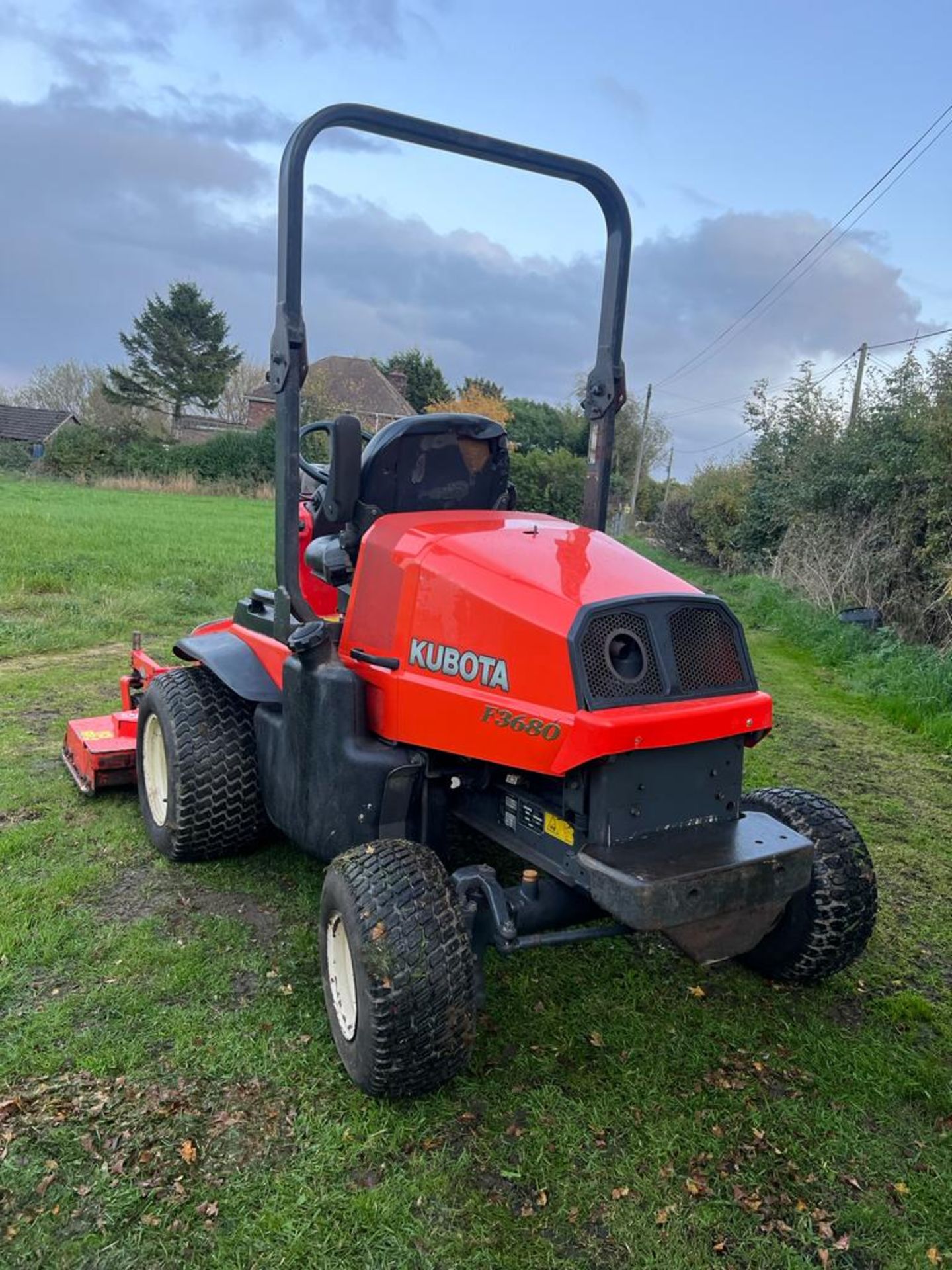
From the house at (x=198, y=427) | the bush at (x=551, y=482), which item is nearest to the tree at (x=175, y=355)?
the house at (x=198, y=427)

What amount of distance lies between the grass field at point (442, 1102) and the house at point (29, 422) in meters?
45.0

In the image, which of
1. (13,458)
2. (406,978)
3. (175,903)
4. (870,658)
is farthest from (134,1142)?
(13,458)

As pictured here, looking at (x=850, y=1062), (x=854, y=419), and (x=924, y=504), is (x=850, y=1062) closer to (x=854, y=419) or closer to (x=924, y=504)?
(x=924, y=504)

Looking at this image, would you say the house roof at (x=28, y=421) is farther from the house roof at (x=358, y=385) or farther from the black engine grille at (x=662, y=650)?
the black engine grille at (x=662, y=650)

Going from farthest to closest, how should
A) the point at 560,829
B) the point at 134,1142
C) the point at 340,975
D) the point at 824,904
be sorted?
1. the point at 824,904
2. the point at 340,975
3. the point at 560,829
4. the point at 134,1142

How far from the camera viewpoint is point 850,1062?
9.21 ft

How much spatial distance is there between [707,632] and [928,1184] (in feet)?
4.98

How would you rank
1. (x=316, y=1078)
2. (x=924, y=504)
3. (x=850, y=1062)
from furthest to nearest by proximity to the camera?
(x=924, y=504) → (x=850, y=1062) → (x=316, y=1078)

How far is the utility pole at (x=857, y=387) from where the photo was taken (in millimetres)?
13156

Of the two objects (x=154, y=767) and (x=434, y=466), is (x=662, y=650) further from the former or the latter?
(x=154, y=767)

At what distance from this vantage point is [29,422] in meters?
46.5

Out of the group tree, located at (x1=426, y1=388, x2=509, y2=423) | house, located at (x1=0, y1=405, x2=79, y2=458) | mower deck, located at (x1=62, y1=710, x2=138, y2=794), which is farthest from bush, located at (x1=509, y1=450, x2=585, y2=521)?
house, located at (x1=0, y1=405, x2=79, y2=458)

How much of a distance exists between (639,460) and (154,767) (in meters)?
32.1

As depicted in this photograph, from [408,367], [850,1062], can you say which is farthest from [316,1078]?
[408,367]
